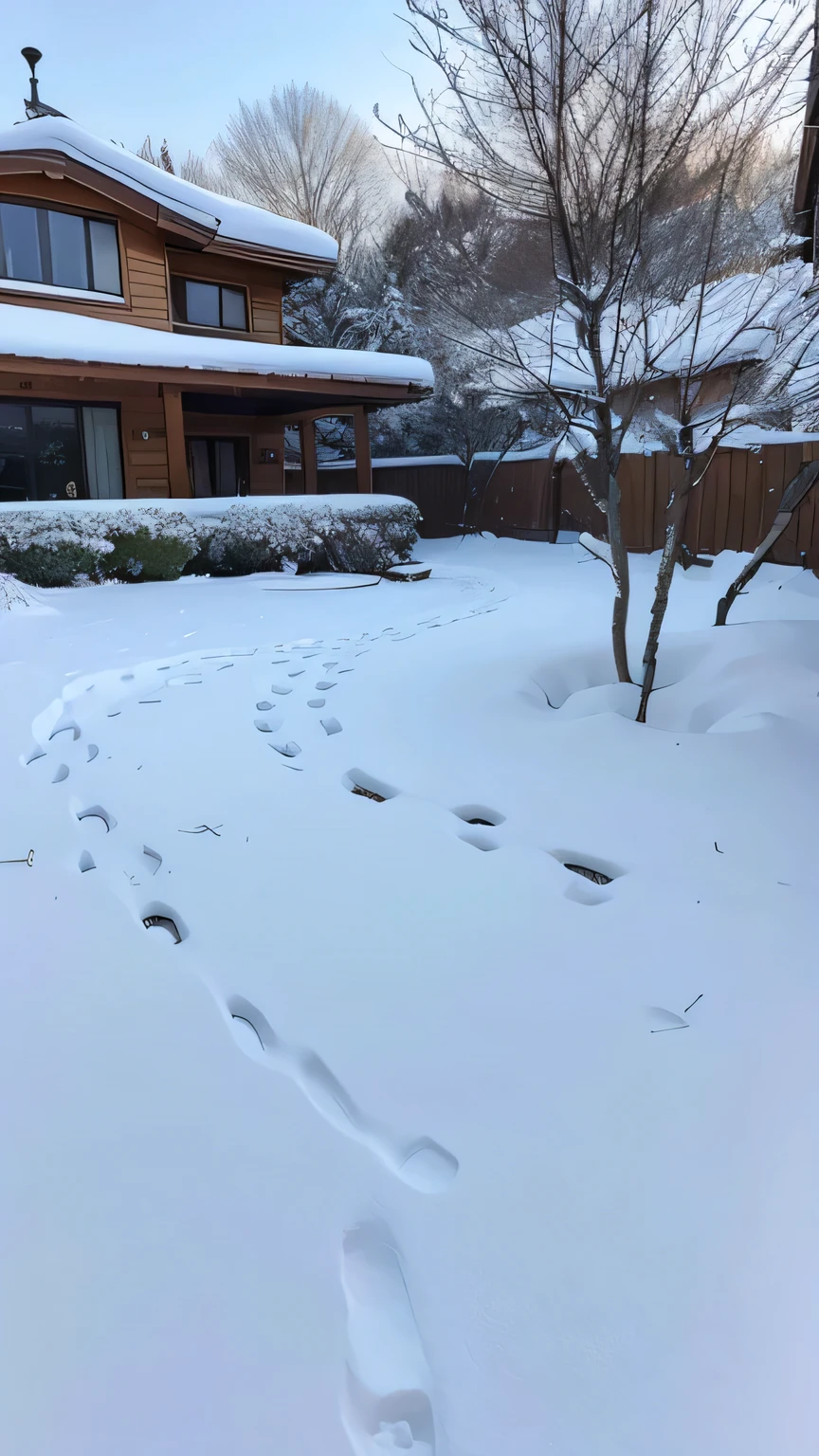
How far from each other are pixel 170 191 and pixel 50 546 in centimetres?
670

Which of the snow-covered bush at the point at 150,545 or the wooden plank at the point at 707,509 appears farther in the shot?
the wooden plank at the point at 707,509

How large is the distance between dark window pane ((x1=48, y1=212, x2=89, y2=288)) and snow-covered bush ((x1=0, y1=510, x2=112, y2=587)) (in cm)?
496

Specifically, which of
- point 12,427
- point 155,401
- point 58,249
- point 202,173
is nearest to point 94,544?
point 12,427

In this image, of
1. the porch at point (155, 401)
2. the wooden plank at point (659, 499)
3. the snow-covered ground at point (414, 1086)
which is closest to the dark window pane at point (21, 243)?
the porch at point (155, 401)

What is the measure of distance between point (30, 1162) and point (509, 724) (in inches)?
116

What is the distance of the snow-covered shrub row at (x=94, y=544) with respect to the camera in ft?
29.6

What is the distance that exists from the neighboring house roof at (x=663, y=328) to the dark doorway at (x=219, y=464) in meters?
10.9

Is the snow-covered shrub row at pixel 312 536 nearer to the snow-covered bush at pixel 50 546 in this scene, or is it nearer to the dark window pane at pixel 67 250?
the snow-covered bush at pixel 50 546

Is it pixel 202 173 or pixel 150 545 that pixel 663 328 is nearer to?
pixel 150 545

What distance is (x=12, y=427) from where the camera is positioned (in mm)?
12078

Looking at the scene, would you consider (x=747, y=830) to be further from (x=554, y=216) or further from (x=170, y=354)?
(x=170, y=354)

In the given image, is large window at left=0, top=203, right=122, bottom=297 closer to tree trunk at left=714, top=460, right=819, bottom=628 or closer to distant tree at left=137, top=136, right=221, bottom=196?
tree trunk at left=714, top=460, right=819, bottom=628

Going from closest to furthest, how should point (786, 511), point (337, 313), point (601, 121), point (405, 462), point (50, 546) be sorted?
point (601, 121) → point (786, 511) → point (50, 546) → point (405, 462) → point (337, 313)

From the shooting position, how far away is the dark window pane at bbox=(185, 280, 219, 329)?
13.7 m
